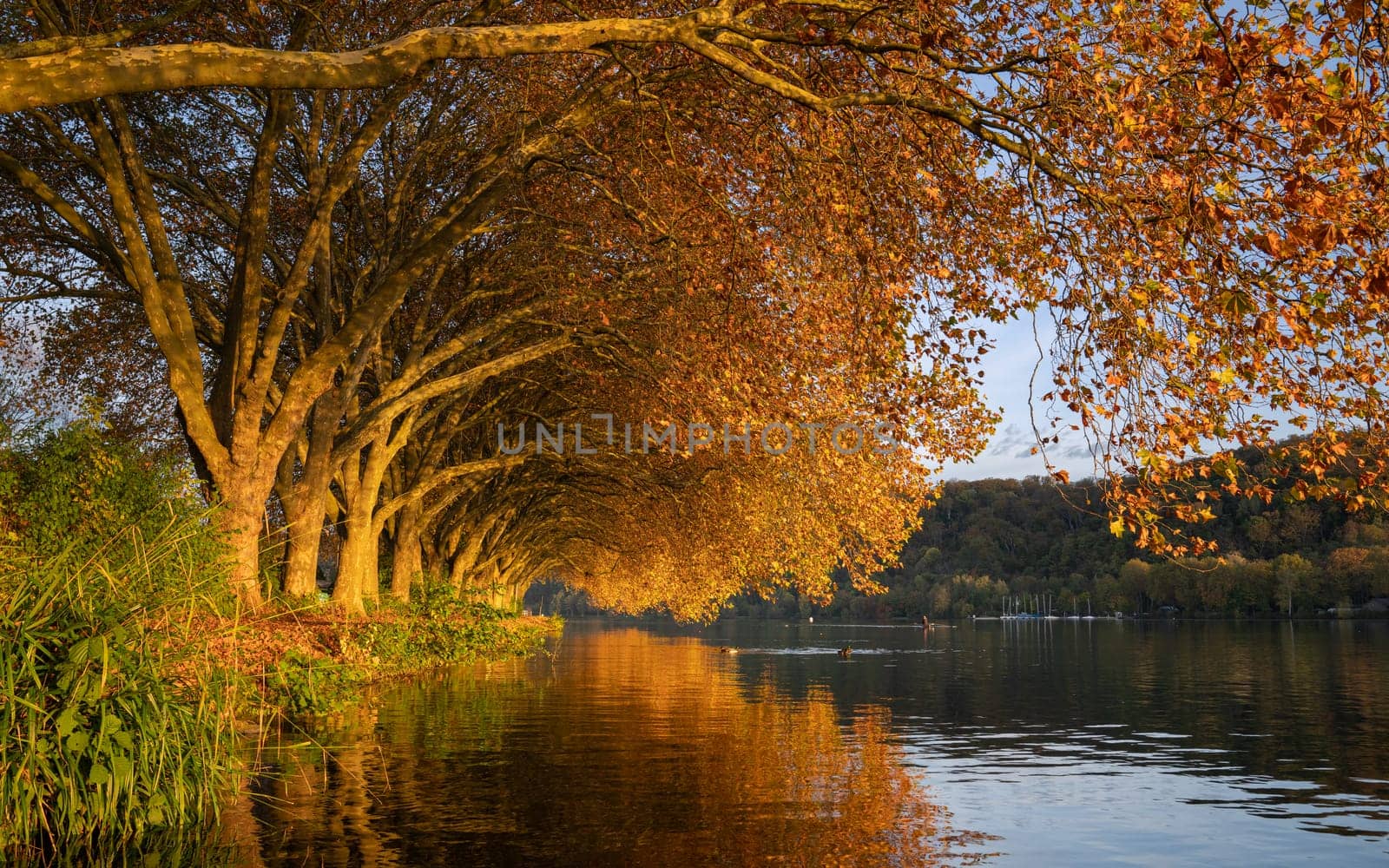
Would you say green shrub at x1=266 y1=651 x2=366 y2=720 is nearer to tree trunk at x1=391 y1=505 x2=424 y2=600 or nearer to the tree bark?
the tree bark

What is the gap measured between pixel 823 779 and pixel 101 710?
28.3 feet

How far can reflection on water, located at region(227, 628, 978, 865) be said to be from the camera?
1033cm

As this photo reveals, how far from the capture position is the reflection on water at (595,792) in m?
10.3

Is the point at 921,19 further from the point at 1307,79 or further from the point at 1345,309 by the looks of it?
the point at 1345,309

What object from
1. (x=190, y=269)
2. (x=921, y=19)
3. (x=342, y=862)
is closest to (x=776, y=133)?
(x=921, y=19)

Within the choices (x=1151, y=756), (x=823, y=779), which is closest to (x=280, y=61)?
(x=823, y=779)

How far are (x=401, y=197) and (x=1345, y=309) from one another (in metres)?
20.3

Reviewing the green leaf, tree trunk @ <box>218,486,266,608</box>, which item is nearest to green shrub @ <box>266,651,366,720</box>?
tree trunk @ <box>218,486,266,608</box>

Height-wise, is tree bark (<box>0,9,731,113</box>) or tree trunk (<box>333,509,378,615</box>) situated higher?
tree bark (<box>0,9,731,113</box>)

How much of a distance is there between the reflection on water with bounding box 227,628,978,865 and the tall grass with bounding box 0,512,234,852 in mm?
938

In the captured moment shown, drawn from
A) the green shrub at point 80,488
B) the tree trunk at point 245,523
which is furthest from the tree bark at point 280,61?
the tree trunk at point 245,523

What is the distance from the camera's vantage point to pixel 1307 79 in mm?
9297

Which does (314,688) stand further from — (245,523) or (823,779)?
(823,779)

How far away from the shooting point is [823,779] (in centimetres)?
1495
